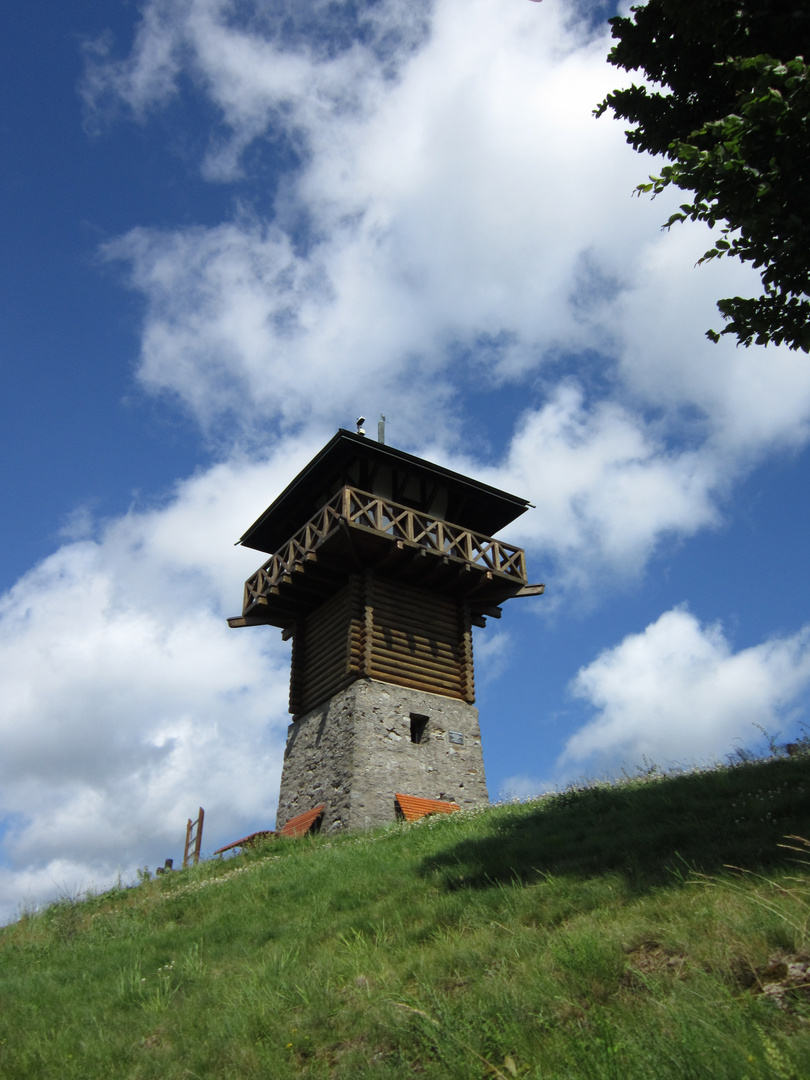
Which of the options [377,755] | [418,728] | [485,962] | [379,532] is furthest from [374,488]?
[485,962]

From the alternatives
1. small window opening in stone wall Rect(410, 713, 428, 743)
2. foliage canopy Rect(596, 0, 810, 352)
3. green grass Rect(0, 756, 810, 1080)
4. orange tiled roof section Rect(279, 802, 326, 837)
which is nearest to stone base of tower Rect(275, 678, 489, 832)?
small window opening in stone wall Rect(410, 713, 428, 743)

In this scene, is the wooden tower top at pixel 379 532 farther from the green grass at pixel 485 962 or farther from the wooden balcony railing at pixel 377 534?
the green grass at pixel 485 962

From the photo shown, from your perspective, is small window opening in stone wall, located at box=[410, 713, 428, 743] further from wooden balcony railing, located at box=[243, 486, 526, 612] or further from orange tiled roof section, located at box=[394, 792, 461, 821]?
wooden balcony railing, located at box=[243, 486, 526, 612]

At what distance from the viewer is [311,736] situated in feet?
61.2

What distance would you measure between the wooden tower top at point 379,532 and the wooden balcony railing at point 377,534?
3 cm

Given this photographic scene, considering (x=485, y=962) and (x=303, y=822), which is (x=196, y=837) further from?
(x=485, y=962)

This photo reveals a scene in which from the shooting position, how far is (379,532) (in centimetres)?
1797

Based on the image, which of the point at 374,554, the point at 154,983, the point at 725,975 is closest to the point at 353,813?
the point at 374,554

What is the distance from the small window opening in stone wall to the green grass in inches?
261

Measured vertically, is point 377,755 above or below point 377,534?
below

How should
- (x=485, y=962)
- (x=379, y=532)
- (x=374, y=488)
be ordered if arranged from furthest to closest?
(x=374, y=488) → (x=379, y=532) → (x=485, y=962)

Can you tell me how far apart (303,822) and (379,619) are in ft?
16.3

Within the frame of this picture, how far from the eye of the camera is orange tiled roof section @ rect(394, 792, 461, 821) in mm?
16125

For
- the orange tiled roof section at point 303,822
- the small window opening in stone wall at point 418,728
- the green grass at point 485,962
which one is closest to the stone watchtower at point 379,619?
the small window opening in stone wall at point 418,728
